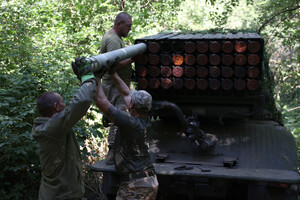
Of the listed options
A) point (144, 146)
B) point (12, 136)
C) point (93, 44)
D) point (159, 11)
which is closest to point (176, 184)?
point (144, 146)

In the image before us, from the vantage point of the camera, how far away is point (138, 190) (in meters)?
3.49

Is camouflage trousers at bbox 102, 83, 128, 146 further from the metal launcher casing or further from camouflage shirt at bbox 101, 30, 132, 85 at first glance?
the metal launcher casing

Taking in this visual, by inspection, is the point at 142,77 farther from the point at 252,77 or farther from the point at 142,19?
the point at 142,19

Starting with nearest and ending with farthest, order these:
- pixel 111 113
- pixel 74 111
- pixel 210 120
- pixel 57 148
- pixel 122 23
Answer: pixel 74 111, pixel 57 148, pixel 111 113, pixel 122 23, pixel 210 120

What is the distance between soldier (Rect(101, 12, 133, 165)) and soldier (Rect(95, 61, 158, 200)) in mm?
1329

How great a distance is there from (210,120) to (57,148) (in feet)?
10.3

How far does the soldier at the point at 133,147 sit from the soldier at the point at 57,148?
1.54 ft

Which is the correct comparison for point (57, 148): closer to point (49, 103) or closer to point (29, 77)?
point (49, 103)

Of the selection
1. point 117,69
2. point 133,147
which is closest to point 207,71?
point 117,69

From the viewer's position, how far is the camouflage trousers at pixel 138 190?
11.4ft

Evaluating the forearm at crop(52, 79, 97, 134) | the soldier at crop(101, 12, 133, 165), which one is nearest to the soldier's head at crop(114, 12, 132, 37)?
the soldier at crop(101, 12, 133, 165)

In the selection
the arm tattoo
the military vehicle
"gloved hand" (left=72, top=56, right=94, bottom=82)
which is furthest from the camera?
the military vehicle

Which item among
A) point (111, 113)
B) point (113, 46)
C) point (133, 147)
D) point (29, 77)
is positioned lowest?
point (133, 147)

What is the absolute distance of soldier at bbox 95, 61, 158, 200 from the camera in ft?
11.4
